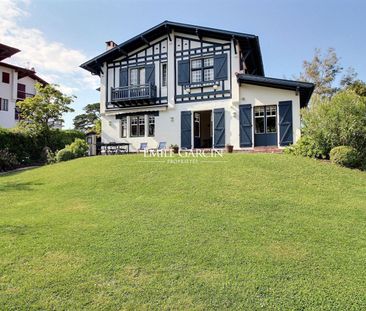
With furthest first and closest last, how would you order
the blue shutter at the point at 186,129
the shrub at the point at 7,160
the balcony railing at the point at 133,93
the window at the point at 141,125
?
1. the window at the point at 141,125
2. the balcony railing at the point at 133,93
3. the blue shutter at the point at 186,129
4. the shrub at the point at 7,160

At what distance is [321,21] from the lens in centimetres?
1811

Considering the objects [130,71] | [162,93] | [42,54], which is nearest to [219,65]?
[162,93]

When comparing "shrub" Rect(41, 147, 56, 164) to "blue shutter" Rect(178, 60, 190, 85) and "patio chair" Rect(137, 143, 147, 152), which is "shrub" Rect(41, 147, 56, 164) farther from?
"blue shutter" Rect(178, 60, 190, 85)

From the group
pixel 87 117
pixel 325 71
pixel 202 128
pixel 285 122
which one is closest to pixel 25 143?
pixel 202 128

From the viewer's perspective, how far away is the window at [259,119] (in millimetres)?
16906

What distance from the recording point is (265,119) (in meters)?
16.8

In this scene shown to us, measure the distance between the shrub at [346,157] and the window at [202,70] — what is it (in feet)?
28.1

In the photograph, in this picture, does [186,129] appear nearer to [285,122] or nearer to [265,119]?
[265,119]

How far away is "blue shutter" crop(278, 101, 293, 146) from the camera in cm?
1602

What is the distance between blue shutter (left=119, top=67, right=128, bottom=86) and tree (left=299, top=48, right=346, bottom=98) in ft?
63.1

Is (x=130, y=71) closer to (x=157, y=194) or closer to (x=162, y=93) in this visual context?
(x=162, y=93)

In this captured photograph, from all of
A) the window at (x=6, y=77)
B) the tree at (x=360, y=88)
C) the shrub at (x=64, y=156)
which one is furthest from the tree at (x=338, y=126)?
the window at (x=6, y=77)

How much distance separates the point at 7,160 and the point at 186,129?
9.21 m

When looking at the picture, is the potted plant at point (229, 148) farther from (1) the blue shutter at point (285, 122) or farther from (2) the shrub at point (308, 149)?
(2) the shrub at point (308, 149)
